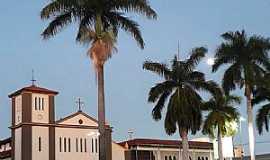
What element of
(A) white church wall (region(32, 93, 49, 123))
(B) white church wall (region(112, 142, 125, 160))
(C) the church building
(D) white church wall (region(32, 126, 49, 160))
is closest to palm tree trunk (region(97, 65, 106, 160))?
(C) the church building

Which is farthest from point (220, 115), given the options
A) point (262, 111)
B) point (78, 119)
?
point (78, 119)

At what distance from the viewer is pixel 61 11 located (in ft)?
114

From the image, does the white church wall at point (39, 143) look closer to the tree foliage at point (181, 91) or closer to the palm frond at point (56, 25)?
the tree foliage at point (181, 91)

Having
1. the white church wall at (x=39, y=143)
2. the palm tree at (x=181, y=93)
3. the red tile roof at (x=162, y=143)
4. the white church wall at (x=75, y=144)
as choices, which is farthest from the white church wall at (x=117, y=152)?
the palm tree at (x=181, y=93)

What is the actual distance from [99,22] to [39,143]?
1553 inches

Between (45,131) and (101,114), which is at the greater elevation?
(45,131)

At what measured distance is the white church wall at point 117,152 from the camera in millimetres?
78750

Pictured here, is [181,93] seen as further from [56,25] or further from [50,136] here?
[50,136]

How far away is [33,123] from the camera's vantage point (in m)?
70.6

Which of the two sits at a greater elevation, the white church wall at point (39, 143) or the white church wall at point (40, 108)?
the white church wall at point (40, 108)

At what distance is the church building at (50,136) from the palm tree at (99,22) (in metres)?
34.5

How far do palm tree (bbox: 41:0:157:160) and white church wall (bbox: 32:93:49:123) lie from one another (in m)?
37.5

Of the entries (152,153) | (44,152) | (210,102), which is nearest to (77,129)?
(44,152)

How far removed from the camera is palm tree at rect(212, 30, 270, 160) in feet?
165
